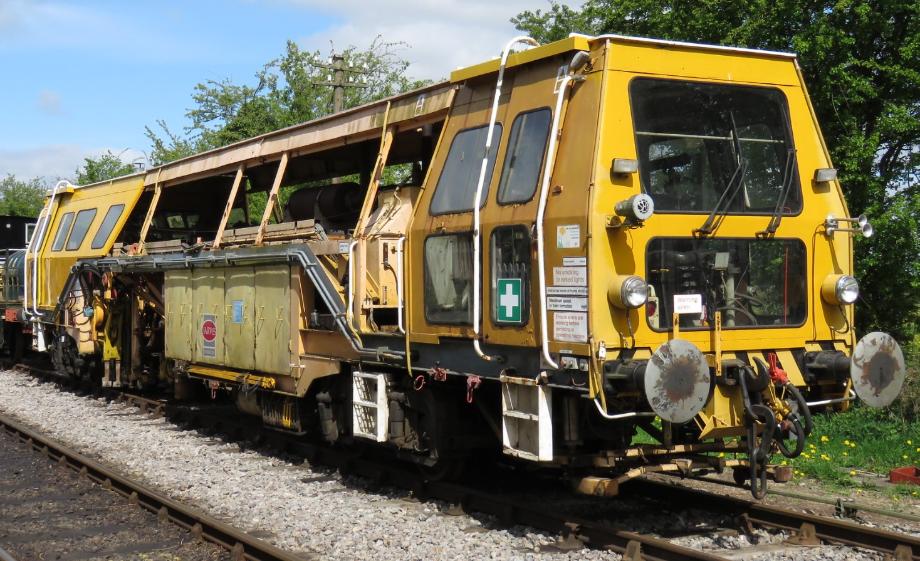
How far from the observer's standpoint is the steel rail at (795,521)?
20.7 feet

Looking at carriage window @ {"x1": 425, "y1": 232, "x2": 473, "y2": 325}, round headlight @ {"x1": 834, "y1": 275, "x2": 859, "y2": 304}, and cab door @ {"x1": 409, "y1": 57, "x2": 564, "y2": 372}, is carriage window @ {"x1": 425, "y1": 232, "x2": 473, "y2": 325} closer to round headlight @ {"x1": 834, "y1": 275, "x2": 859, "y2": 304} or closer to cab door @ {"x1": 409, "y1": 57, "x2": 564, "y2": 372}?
cab door @ {"x1": 409, "y1": 57, "x2": 564, "y2": 372}

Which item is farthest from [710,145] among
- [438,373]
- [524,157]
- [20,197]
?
[20,197]

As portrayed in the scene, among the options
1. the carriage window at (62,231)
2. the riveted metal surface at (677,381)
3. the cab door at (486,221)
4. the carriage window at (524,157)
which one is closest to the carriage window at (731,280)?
the riveted metal surface at (677,381)

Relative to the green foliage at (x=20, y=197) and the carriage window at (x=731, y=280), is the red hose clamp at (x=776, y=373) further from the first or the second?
the green foliage at (x=20, y=197)

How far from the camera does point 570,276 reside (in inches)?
248

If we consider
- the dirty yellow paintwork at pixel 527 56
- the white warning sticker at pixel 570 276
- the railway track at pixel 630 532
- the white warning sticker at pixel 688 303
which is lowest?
the railway track at pixel 630 532

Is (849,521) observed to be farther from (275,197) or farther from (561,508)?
(275,197)

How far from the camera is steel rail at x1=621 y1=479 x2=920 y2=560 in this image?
20.7 ft

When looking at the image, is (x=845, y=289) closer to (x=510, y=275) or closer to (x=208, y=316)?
(x=510, y=275)

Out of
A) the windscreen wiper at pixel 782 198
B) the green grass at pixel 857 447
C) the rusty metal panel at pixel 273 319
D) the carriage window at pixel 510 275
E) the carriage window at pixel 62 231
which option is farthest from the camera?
the carriage window at pixel 62 231

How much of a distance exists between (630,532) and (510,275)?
1982mm

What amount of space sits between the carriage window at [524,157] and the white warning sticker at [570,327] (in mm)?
922

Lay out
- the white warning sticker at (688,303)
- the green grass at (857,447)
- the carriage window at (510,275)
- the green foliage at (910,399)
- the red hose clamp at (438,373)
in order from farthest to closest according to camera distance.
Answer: the green foliage at (910,399)
the green grass at (857,447)
the red hose clamp at (438,373)
the carriage window at (510,275)
the white warning sticker at (688,303)

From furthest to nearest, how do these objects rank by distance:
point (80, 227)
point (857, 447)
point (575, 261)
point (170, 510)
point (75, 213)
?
point (75, 213) → point (80, 227) → point (857, 447) → point (170, 510) → point (575, 261)
